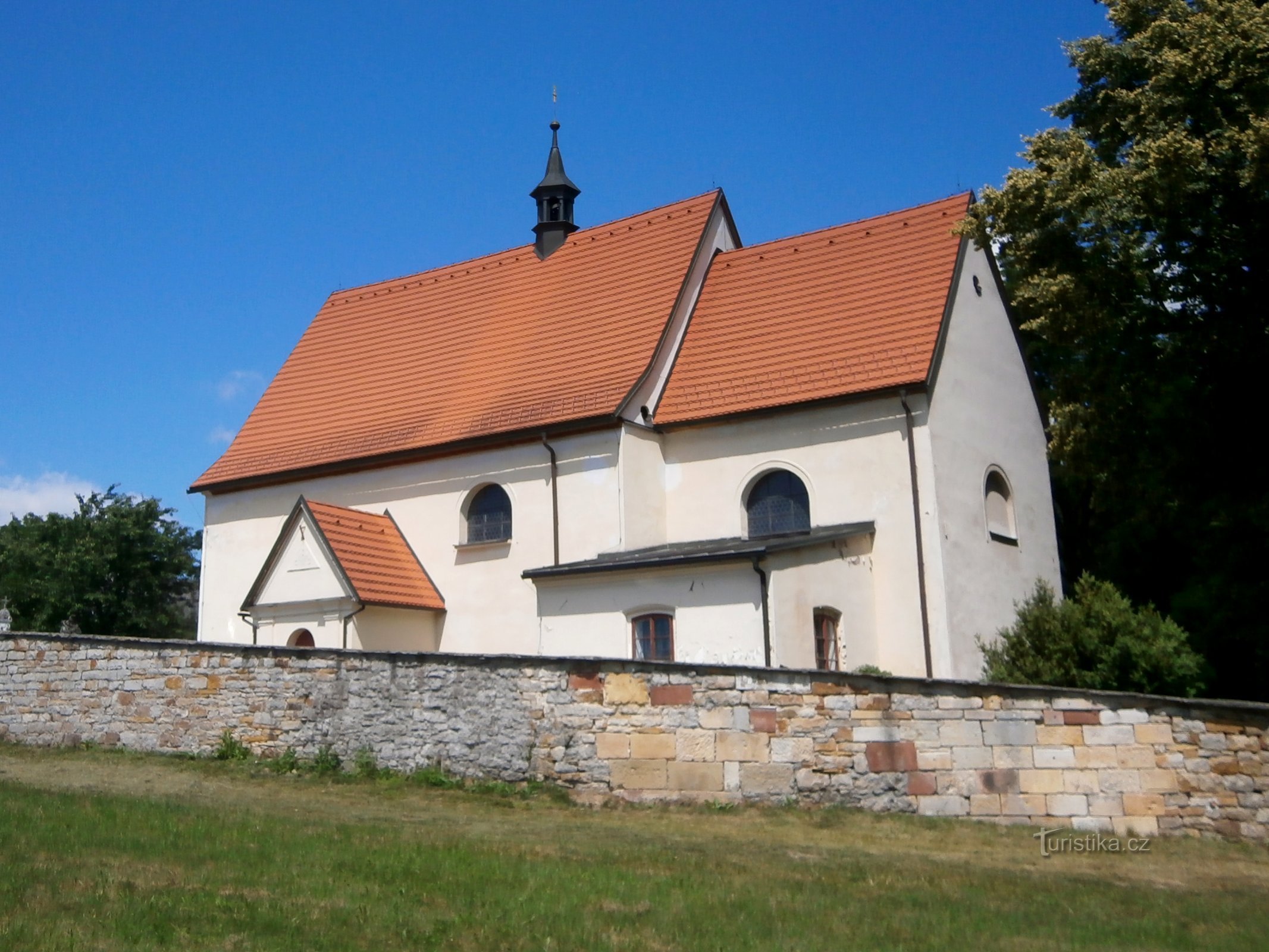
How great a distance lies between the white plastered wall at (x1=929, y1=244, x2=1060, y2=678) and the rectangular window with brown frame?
1.68 meters

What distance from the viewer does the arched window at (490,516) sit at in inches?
828

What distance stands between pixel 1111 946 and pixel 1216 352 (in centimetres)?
1102

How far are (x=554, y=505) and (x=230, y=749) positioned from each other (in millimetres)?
7061

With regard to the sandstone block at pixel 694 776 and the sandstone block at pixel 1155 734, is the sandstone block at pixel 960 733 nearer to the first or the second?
the sandstone block at pixel 1155 734

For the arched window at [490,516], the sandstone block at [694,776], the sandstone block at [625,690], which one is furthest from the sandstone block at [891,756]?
the arched window at [490,516]

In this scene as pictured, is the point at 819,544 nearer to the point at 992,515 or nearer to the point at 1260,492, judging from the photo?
the point at 992,515

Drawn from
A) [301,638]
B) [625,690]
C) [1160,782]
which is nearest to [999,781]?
[1160,782]

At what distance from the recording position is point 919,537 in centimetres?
1791

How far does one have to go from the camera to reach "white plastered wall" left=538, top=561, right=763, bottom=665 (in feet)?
54.1

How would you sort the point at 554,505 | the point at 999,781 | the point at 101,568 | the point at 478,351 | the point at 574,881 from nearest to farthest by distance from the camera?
the point at 574,881 → the point at 999,781 → the point at 554,505 → the point at 478,351 → the point at 101,568

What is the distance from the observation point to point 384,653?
14.2 metres

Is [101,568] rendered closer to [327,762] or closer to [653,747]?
[327,762]

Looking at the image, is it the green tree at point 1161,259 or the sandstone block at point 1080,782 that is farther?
the green tree at point 1161,259

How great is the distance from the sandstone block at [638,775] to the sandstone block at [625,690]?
23.9 inches
